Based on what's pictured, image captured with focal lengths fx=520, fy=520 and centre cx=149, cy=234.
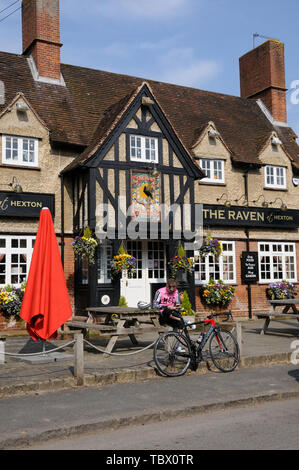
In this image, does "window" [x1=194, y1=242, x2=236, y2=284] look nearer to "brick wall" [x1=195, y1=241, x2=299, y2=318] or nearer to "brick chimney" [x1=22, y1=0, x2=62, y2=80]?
"brick wall" [x1=195, y1=241, x2=299, y2=318]

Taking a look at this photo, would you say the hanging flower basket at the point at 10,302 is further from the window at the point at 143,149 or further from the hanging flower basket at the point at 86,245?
the window at the point at 143,149

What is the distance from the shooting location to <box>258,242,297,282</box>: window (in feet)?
65.6

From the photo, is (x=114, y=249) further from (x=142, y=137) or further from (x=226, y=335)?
(x=226, y=335)

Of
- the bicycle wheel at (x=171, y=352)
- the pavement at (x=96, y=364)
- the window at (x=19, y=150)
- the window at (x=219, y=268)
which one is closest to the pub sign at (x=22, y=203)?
the window at (x=19, y=150)

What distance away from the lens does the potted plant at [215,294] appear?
59.5ft

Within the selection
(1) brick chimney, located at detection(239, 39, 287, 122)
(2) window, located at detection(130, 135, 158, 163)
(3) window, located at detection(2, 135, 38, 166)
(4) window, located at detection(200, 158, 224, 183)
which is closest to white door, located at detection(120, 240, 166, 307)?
(2) window, located at detection(130, 135, 158, 163)

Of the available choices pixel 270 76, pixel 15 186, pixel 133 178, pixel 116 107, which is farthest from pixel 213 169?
pixel 15 186

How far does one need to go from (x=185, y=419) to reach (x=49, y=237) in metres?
4.73

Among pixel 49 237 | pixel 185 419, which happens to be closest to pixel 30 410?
pixel 185 419

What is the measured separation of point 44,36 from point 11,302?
945 cm

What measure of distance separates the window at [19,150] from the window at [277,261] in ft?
30.3

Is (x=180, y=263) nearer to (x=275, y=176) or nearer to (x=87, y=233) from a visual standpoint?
(x=87, y=233)

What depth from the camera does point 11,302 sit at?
14.8 m

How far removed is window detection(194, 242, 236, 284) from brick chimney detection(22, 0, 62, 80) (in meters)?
8.41
